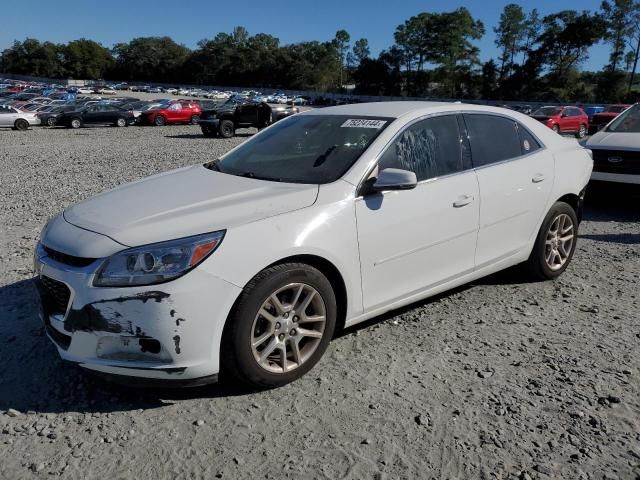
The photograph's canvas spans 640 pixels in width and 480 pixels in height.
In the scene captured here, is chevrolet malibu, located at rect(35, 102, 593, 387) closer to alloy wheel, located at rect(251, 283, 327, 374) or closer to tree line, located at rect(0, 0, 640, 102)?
alloy wheel, located at rect(251, 283, 327, 374)

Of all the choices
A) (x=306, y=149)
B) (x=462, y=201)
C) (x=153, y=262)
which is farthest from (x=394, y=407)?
(x=306, y=149)

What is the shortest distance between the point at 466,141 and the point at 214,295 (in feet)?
7.66

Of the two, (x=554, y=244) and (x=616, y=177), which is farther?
(x=616, y=177)

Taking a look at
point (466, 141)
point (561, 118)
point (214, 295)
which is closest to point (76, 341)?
point (214, 295)

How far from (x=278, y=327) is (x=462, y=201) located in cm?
165

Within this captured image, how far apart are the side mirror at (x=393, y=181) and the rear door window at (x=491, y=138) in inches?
37.7

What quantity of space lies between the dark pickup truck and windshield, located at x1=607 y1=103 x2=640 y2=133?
16.2 m

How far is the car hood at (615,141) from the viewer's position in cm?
760

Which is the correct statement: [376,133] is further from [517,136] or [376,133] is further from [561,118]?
[561,118]

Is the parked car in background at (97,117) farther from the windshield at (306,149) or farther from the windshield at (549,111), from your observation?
the windshield at (306,149)

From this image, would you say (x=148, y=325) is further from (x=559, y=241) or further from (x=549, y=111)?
(x=549, y=111)

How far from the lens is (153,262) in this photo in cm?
279

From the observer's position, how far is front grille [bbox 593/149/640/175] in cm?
748

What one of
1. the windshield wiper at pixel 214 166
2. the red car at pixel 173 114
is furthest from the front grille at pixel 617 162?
the red car at pixel 173 114
